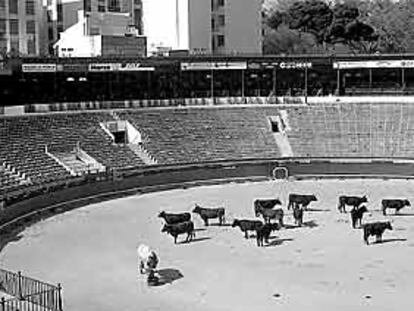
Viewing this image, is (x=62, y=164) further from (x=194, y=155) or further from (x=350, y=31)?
(x=350, y=31)

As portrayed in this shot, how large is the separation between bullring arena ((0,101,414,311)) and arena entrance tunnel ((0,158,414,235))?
0.27 feet

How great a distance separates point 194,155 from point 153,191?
6.51 metres

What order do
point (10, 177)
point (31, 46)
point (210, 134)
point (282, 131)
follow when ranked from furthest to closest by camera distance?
point (31, 46) < point (282, 131) < point (210, 134) < point (10, 177)

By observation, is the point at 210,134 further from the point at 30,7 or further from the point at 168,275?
the point at 168,275

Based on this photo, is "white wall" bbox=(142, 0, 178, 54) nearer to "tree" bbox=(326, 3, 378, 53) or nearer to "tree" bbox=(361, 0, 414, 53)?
"tree" bbox=(326, 3, 378, 53)

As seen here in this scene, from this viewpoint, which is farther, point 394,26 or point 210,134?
point 394,26

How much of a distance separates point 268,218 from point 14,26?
3829 centimetres

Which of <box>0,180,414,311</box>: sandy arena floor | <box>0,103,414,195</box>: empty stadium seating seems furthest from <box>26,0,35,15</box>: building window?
<box>0,180,414,311</box>: sandy arena floor

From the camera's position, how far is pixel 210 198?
4647 centimetres

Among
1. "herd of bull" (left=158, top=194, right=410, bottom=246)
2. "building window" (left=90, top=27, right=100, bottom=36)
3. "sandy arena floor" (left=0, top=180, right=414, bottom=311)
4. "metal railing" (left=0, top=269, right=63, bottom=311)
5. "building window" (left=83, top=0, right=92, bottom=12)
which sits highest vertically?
"building window" (left=83, top=0, right=92, bottom=12)

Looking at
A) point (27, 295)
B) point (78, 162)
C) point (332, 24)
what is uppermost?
point (332, 24)

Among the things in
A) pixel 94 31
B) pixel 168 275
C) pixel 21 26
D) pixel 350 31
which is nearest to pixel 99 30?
pixel 94 31

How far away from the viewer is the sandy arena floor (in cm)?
2573

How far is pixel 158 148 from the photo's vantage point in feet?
182
